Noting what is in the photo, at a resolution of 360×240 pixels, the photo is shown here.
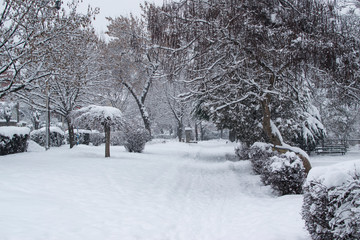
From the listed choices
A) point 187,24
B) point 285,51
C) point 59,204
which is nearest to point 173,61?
point 187,24

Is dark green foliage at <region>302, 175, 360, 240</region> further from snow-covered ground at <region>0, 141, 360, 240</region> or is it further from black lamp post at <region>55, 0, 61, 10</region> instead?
black lamp post at <region>55, 0, 61, 10</region>

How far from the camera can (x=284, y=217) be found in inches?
246

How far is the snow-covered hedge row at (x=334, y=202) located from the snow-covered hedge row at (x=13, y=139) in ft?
45.6

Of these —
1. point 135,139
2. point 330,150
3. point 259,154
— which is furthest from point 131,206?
point 330,150

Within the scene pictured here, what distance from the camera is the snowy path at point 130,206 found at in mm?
5148

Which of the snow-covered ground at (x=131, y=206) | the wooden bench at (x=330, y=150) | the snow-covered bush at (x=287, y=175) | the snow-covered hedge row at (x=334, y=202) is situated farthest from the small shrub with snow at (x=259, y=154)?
the wooden bench at (x=330, y=150)

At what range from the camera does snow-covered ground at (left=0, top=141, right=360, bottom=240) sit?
5.15 meters

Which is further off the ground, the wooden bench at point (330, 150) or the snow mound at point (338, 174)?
the snow mound at point (338, 174)

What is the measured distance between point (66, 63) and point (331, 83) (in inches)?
391

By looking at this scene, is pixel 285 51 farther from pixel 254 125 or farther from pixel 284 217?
pixel 254 125

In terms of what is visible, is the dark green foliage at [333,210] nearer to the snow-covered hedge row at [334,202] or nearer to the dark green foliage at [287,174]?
the snow-covered hedge row at [334,202]

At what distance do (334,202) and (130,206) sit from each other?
4.72 meters

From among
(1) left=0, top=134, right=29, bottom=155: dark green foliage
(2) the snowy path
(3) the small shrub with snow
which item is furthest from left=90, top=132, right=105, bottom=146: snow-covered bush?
(3) the small shrub with snow

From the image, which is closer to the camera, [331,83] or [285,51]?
[285,51]
